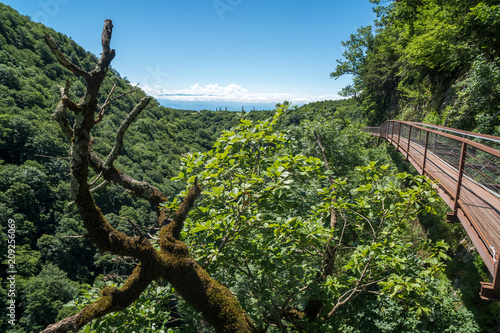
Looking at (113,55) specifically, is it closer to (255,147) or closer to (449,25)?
(255,147)

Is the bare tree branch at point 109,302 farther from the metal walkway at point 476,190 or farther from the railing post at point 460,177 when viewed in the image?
the railing post at point 460,177

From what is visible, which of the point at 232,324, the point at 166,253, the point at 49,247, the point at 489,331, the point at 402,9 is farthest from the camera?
the point at 49,247

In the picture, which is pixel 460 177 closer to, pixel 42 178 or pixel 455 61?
pixel 455 61

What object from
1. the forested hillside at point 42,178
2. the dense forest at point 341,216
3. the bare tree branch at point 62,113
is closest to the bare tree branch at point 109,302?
the dense forest at point 341,216

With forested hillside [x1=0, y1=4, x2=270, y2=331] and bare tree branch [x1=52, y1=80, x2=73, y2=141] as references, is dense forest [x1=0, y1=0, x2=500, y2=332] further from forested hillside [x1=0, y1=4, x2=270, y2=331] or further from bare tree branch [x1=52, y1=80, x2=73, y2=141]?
forested hillside [x1=0, y1=4, x2=270, y2=331]

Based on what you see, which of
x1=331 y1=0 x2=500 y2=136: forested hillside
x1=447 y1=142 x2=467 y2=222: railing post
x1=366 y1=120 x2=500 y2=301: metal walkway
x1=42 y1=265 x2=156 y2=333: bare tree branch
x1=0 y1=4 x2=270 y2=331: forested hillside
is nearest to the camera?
x1=42 y1=265 x2=156 y2=333: bare tree branch

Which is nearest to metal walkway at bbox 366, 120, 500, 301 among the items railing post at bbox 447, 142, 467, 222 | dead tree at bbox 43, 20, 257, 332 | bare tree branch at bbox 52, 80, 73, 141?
railing post at bbox 447, 142, 467, 222

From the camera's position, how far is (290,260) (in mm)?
3301

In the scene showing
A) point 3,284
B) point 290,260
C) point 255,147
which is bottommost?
point 3,284

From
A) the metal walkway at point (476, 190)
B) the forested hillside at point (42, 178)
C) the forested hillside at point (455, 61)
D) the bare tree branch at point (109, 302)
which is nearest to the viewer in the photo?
the bare tree branch at point (109, 302)

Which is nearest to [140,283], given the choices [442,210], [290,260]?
[290,260]

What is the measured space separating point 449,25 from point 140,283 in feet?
40.2

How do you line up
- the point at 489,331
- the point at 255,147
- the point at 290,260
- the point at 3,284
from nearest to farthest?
the point at 290,260 → the point at 255,147 → the point at 489,331 → the point at 3,284

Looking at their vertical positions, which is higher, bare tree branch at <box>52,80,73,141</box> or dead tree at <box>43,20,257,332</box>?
bare tree branch at <box>52,80,73,141</box>
